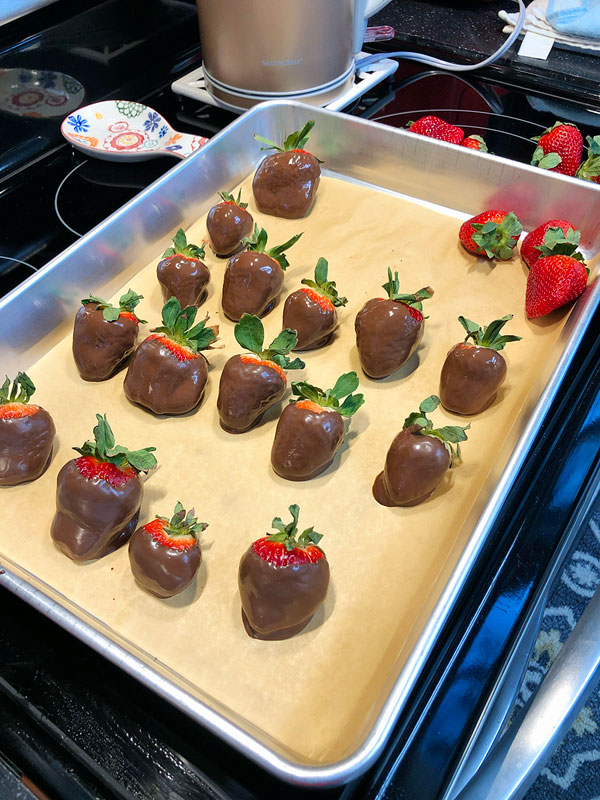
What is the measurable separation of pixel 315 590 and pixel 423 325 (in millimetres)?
447

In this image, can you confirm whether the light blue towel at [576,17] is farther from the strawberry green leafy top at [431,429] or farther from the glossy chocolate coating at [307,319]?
the strawberry green leafy top at [431,429]

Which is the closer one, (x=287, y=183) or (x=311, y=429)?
(x=311, y=429)

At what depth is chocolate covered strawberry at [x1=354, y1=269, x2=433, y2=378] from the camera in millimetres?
920

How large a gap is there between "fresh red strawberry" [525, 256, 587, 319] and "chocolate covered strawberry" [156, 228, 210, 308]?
19.1 inches

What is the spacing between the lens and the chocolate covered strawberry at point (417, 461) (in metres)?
0.78

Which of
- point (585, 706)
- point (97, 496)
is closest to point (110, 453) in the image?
point (97, 496)

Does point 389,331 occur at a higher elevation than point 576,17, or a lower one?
lower

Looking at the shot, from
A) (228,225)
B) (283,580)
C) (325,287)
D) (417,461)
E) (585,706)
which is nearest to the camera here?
(283,580)

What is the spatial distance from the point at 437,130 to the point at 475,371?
0.62 metres

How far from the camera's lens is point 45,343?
0.99 metres

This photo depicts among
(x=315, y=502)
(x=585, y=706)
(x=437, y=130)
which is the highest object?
(x=437, y=130)

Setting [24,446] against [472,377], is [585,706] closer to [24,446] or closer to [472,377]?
[472,377]

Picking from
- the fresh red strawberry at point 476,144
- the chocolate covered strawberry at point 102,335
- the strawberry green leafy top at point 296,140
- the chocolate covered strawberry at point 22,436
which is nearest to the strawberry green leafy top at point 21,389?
the chocolate covered strawberry at point 22,436

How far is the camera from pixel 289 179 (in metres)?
1.15
